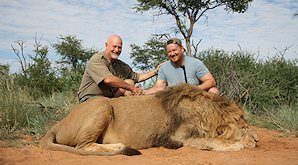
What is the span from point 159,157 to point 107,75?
202cm

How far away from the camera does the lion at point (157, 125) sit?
15.4 feet

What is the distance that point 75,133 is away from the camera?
15.6ft

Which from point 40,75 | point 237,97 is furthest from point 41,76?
point 237,97

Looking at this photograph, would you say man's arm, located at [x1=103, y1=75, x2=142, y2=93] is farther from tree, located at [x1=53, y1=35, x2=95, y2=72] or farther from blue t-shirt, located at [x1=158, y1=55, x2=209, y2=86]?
tree, located at [x1=53, y1=35, x2=95, y2=72]

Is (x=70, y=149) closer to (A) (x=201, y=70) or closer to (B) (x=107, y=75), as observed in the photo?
(B) (x=107, y=75)

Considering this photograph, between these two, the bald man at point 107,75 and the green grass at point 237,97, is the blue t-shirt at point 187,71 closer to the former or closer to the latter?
the bald man at point 107,75

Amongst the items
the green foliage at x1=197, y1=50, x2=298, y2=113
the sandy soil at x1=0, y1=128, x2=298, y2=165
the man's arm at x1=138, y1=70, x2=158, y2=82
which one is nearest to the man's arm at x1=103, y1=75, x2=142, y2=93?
the man's arm at x1=138, y1=70, x2=158, y2=82

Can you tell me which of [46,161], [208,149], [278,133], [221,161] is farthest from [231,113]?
[46,161]

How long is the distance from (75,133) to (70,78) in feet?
34.5

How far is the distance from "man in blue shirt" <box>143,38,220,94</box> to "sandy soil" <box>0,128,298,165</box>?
1.56 meters

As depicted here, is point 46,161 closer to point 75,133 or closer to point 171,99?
point 75,133

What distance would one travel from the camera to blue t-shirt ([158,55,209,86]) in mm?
5996

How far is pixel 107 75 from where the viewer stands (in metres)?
5.75

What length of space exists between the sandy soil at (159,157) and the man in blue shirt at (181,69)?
156cm
